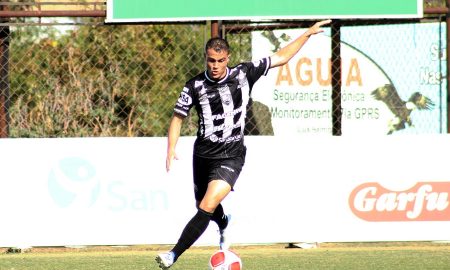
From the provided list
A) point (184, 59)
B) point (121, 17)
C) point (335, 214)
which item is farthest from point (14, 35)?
point (335, 214)

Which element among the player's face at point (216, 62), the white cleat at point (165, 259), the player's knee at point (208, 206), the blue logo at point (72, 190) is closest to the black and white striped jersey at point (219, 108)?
the player's face at point (216, 62)

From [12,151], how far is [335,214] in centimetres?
Answer: 341

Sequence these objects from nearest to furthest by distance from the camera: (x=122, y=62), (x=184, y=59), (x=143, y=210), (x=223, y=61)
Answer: (x=223, y=61) → (x=143, y=210) → (x=122, y=62) → (x=184, y=59)

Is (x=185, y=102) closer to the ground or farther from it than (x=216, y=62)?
closer to the ground

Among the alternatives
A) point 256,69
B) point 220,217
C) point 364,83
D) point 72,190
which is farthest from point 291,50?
point 364,83

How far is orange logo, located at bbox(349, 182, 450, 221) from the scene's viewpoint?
11.9 metres

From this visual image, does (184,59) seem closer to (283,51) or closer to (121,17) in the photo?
(121,17)

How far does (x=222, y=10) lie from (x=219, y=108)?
10.9 ft

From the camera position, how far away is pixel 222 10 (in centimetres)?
1210

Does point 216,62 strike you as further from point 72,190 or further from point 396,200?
point 396,200

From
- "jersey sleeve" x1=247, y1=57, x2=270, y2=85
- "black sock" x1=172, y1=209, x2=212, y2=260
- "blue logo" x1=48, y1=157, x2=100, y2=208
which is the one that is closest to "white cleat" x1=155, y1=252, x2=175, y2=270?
"black sock" x1=172, y1=209, x2=212, y2=260

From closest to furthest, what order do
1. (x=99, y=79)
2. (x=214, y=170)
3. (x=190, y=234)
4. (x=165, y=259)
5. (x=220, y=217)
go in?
(x=165, y=259) < (x=190, y=234) < (x=214, y=170) < (x=220, y=217) < (x=99, y=79)

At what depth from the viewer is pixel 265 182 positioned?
467 inches

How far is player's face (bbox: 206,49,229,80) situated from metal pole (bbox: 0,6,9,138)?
158 inches
